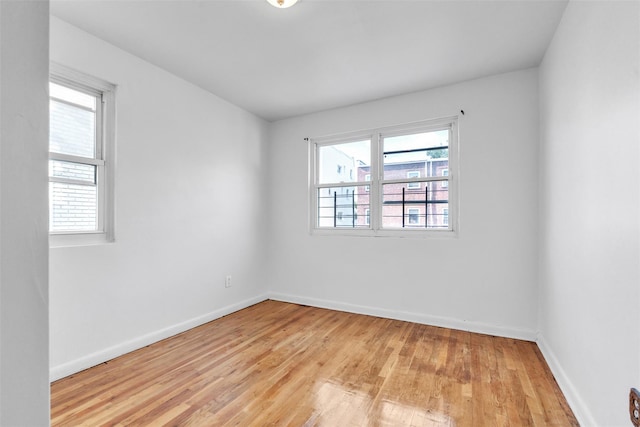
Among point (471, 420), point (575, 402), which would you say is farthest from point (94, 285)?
point (575, 402)

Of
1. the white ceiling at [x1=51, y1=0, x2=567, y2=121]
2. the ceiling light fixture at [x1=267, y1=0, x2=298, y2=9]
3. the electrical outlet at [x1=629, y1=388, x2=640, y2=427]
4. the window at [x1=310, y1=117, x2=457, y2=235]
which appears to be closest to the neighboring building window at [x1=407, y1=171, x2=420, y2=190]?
the window at [x1=310, y1=117, x2=457, y2=235]

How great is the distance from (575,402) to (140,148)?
358 cm

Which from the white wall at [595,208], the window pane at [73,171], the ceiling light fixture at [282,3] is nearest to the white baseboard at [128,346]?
the window pane at [73,171]

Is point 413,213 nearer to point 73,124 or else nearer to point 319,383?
point 319,383

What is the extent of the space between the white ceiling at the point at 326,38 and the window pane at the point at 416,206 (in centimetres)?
109

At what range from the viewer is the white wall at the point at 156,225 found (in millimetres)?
2213

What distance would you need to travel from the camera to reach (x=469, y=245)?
10.00 feet

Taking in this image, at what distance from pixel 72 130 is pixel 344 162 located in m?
2.73

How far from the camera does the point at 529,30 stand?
7.34 feet

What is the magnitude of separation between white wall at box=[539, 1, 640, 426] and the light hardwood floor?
364 millimetres

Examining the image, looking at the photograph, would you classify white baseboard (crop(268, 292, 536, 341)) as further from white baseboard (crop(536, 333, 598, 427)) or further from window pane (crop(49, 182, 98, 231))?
window pane (crop(49, 182, 98, 231))

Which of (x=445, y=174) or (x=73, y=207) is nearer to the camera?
(x=73, y=207)

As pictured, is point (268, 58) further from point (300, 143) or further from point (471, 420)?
point (471, 420)

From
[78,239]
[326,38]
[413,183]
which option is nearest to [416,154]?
[413,183]
